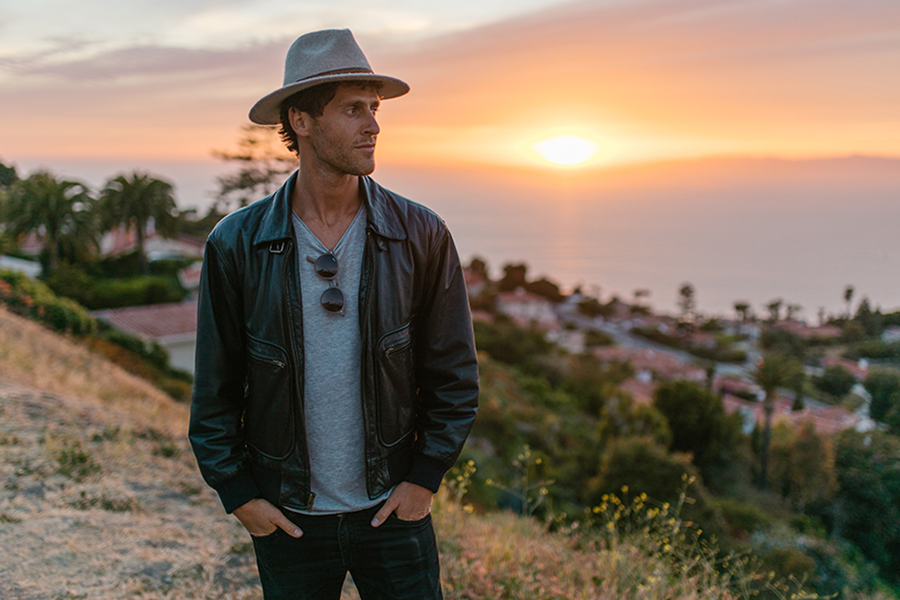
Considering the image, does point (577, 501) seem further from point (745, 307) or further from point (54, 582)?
point (745, 307)

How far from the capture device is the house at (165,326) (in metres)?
18.0

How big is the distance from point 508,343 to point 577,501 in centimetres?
1922

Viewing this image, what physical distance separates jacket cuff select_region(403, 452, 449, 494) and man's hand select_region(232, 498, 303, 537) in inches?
13.3

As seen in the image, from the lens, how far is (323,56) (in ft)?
4.82

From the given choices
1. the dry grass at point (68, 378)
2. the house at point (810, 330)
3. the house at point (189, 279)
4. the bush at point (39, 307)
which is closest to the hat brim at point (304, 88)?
the dry grass at point (68, 378)

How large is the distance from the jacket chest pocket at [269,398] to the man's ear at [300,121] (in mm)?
571

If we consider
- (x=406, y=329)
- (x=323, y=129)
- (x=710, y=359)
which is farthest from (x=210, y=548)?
(x=710, y=359)

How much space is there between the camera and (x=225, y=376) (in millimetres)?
1591

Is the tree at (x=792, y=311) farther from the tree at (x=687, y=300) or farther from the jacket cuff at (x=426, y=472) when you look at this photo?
the jacket cuff at (x=426, y=472)

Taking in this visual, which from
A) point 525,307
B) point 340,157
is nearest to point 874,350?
point 340,157

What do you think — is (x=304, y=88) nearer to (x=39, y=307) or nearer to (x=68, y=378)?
(x=68, y=378)

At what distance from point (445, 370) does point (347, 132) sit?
0.69 meters

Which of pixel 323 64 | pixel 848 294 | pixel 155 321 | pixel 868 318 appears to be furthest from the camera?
pixel 848 294

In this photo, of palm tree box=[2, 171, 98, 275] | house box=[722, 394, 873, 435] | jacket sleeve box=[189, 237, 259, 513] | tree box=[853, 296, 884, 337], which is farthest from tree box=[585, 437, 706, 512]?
palm tree box=[2, 171, 98, 275]
